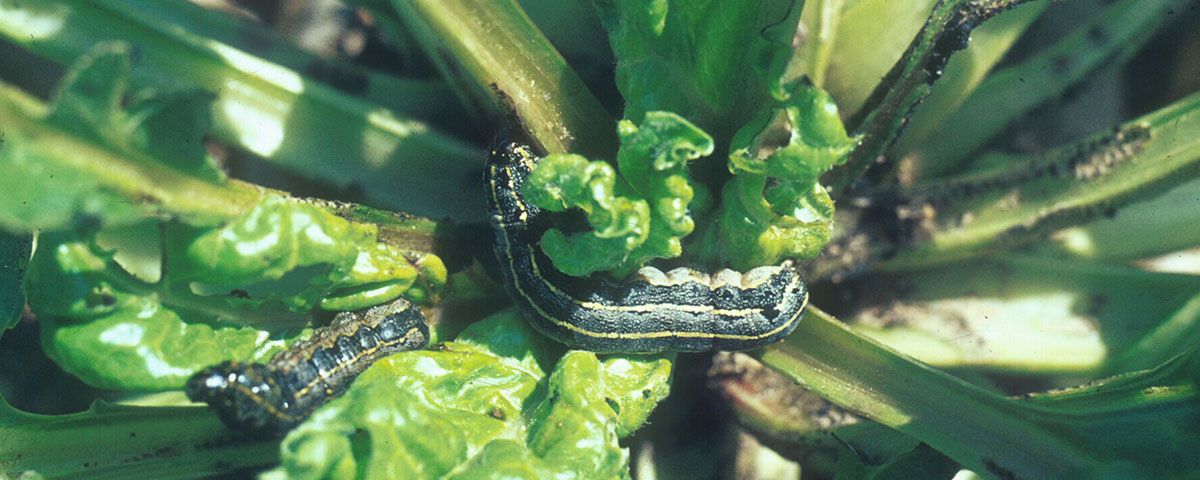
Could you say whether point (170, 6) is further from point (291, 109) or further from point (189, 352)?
point (189, 352)

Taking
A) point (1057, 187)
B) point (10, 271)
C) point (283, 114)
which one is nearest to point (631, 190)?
point (283, 114)

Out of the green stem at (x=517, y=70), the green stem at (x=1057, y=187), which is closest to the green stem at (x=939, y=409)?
the green stem at (x=1057, y=187)

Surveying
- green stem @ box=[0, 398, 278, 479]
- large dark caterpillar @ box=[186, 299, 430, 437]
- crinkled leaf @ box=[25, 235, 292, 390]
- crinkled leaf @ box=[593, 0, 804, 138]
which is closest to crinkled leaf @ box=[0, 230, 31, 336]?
green stem @ box=[0, 398, 278, 479]

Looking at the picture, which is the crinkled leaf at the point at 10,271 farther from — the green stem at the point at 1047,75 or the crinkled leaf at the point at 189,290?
the green stem at the point at 1047,75

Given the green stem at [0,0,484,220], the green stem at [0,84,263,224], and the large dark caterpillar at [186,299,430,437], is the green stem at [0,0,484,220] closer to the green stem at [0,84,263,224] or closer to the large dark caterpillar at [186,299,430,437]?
the large dark caterpillar at [186,299,430,437]

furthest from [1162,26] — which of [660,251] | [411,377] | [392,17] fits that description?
[411,377]

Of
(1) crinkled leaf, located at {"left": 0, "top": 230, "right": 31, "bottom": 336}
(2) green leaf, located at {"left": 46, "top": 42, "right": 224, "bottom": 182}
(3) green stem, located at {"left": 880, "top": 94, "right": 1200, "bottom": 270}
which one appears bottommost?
(1) crinkled leaf, located at {"left": 0, "top": 230, "right": 31, "bottom": 336}

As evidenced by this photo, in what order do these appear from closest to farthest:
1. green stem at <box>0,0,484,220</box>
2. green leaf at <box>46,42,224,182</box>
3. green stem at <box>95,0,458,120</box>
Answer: green leaf at <box>46,42,224,182</box> → green stem at <box>0,0,484,220</box> → green stem at <box>95,0,458,120</box>

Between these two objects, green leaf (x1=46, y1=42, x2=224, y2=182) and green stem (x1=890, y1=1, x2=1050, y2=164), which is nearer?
green leaf (x1=46, y1=42, x2=224, y2=182)
